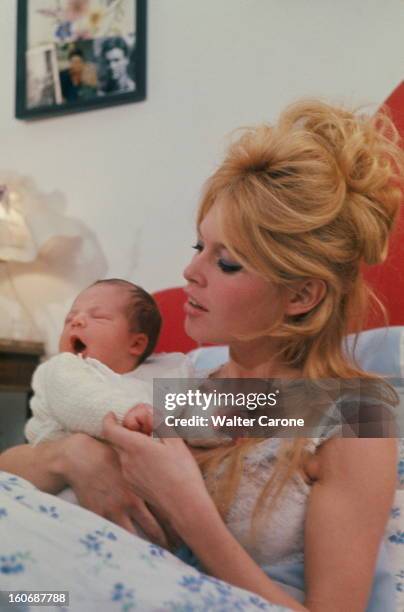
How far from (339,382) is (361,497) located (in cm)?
15

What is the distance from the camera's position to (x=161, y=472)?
2.41 feet

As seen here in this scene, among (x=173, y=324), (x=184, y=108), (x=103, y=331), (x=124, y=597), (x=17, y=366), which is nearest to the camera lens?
(x=124, y=597)

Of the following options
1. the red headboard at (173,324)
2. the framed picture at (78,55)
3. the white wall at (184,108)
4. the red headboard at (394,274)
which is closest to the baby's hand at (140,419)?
the red headboard at (394,274)

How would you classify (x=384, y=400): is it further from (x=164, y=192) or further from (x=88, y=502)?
(x=164, y=192)

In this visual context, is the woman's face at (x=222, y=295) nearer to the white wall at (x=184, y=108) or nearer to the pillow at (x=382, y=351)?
the pillow at (x=382, y=351)

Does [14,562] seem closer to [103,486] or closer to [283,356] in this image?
[103,486]

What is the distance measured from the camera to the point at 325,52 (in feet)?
4.78

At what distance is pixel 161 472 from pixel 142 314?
0.32 metres

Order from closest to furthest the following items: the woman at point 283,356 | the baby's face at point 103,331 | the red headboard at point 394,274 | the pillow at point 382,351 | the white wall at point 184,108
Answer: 1. the woman at point 283,356
2. the baby's face at point 103,331
3. the pillow at point 382,351
4. the red headboard at point 394,274
5. the white wall at point 184,108

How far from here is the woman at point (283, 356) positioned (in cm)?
71

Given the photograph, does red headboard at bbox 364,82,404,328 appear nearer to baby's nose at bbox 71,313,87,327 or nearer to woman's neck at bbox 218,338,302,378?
woman's neck at bbox 218,338,302,378

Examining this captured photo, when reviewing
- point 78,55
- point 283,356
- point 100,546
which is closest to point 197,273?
point 283,356

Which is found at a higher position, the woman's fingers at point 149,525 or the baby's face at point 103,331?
the baby's face at point 103,331

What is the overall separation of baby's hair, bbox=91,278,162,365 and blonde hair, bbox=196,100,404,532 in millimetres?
192
